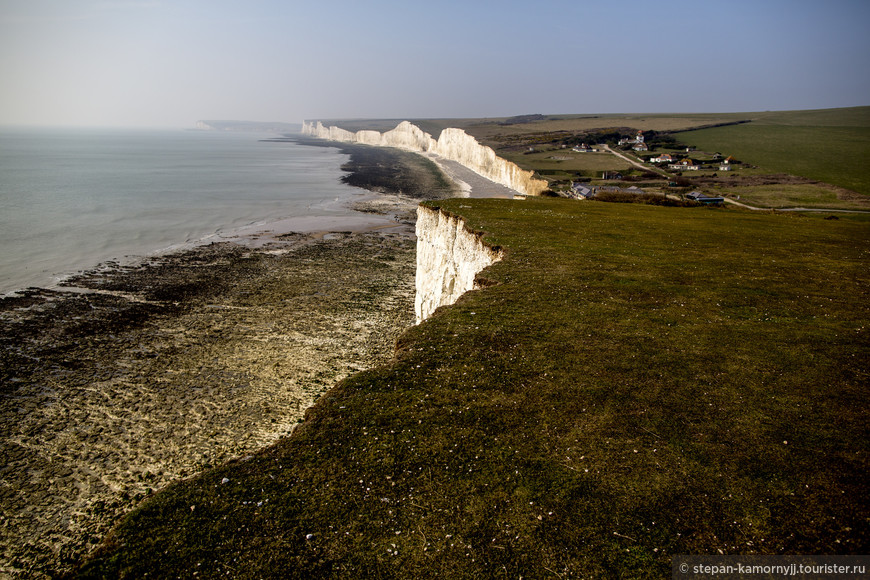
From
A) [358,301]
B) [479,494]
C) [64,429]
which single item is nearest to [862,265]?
[479,494]

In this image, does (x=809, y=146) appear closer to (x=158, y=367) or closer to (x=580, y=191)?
(x=580, y=191)

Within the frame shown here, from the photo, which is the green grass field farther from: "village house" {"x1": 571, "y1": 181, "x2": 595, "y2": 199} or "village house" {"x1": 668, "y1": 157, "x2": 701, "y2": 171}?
"village house" {"x1": 571, "y1": 181, "x2": 595, "y2": 199}

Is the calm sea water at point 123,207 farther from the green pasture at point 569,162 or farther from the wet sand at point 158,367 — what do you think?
the green pasture at point 569,162

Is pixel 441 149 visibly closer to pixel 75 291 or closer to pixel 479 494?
pixel 75 291

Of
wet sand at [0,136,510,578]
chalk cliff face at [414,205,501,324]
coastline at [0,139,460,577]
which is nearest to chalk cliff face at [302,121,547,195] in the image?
chalk cliff face at [414,205,501,324]

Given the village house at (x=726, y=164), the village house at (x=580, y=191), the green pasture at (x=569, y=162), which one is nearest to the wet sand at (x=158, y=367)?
the village house at (x=580, y=191)

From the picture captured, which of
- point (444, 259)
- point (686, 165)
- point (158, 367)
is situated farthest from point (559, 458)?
point (686, 165)
